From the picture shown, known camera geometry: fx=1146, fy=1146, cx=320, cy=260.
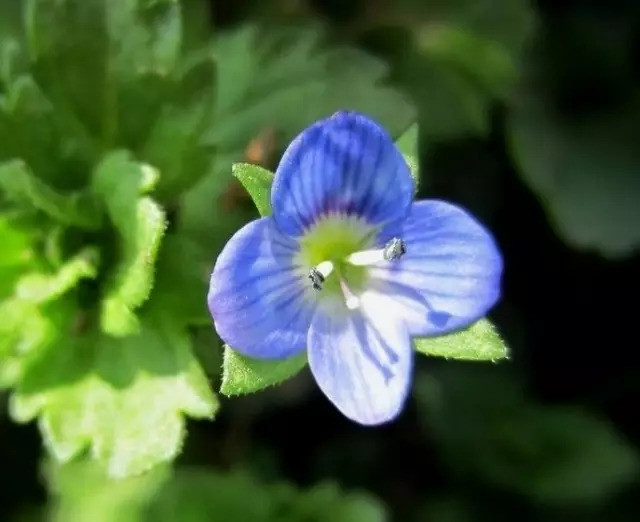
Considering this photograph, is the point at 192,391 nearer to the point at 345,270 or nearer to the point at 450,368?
the point at 345,270

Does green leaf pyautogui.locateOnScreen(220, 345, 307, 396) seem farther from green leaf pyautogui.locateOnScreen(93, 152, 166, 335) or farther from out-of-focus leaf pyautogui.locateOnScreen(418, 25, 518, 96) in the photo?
out-of-focus leaf pyautogui.locateOnScreen(418, 25, 518, 96)

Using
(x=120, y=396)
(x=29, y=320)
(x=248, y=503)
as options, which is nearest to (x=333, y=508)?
(x=248, y=503)

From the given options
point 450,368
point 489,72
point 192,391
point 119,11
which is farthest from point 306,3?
point 192,391

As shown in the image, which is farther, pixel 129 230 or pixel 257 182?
pixel 129 230

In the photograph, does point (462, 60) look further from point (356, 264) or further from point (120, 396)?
point (120, 396)

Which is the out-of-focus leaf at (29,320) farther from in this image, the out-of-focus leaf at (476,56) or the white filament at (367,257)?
the out-of-focus leaf at (476,56)

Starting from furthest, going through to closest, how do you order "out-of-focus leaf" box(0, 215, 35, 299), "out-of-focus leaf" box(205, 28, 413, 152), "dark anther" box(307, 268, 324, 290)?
"out-of-focus leaf" box(205, 28, 413, 152)
"out-of-focus leaf" box(0, 215, 35, 299)
"dark anther" box(307, 268, 324, 290)

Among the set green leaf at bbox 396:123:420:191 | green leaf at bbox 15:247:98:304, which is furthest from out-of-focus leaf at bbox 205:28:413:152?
green leaf at bbox 396:123:420:191
